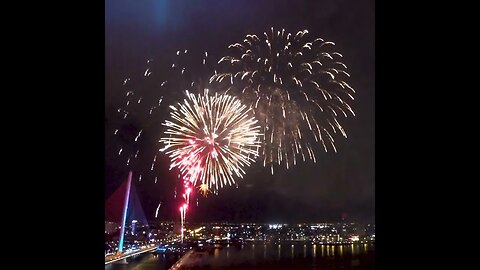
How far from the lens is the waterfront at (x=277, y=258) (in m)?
13.5

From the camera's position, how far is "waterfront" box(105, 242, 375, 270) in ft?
44.2

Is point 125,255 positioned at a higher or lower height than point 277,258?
higher

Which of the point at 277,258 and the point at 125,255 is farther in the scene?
the point at 277,258

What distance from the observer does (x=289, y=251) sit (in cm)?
1844

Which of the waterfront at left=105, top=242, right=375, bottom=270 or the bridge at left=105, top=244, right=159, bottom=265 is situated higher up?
the bridge at left=105, top=244, right=159, bottom=265

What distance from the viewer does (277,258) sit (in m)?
16.4

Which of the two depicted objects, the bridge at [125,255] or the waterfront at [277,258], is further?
the waterfront at [277,258]

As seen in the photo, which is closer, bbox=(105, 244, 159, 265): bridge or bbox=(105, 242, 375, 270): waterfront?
bbox=(105, 244, 159, 265): bridge

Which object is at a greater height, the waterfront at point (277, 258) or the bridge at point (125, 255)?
the bridge at point (125, 255)
